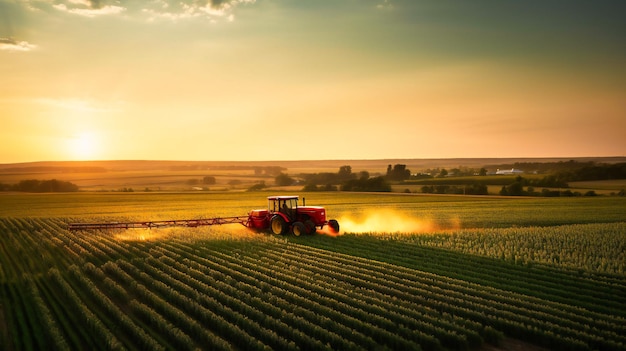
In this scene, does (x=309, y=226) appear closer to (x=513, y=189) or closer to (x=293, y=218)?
(x=293, y=218)

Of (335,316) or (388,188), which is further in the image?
(388,188)

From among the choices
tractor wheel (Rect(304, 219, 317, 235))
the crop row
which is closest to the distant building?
tractor wheel (Rect(304, 219, 317, 235))

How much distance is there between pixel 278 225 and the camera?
26.3m

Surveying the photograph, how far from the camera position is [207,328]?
11773 millimetres

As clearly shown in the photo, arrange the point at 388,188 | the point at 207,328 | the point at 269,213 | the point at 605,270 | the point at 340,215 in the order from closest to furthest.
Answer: the point at 207,328
the point at 605,270
the point at 269,213
the point at 340,215
the point at 388,188

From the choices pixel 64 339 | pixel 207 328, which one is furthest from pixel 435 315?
pixel 64 339

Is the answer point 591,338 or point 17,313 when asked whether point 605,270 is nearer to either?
point 591,338

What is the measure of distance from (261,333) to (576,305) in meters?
8.78

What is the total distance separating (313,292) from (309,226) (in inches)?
459

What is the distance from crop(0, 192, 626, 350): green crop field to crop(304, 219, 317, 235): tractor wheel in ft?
2.97

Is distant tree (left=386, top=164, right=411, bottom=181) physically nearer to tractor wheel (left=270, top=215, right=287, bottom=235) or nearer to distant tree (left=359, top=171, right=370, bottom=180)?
distant tree (left=359, top=171, right=370, bottom=180)

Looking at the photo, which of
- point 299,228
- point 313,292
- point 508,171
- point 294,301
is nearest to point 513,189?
point 508,171

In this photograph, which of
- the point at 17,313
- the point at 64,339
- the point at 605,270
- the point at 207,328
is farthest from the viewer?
the point at 605,270

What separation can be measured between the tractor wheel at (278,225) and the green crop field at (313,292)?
2.29 ft
